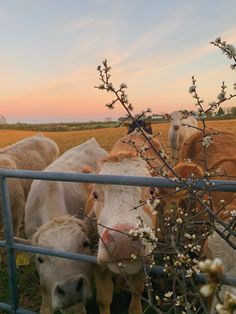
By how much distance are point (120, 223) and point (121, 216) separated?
14 cm

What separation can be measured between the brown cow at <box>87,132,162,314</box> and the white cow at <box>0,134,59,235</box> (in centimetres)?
252

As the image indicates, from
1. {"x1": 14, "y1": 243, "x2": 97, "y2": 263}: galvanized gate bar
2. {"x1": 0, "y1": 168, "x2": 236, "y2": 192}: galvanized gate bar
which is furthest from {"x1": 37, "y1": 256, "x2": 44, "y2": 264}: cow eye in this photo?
{"x1": 0, "y1": 168, "x2": 236, "y2": 192}: galvanized gate bar

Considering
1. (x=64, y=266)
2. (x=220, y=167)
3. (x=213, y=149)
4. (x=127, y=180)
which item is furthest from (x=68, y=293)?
(x=213, y=149)

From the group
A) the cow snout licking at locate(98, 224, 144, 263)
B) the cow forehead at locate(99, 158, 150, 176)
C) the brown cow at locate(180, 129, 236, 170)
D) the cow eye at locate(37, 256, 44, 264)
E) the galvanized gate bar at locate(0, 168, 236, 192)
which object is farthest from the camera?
the brown cow at locate(180, 129, 236, 170)

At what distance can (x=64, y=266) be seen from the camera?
3359 mm

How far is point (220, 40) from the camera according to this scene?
1.59 m

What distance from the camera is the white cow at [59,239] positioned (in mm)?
3225

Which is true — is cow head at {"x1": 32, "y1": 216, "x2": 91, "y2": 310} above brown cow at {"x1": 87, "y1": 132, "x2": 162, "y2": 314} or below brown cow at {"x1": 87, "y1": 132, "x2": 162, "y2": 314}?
below

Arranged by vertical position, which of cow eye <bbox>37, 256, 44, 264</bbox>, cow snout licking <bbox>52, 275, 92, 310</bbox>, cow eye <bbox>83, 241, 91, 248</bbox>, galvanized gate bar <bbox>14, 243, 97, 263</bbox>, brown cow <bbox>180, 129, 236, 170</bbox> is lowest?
cow snout licking <bbox>52, 275, 92, 310</bbox>

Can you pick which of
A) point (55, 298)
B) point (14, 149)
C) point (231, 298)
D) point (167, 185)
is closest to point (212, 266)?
point (231, 298)

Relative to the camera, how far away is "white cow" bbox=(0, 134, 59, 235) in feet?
20.2

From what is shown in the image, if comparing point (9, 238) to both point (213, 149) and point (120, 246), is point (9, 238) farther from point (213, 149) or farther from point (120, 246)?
point (213, 149)

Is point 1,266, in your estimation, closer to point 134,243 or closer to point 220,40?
point 134,243

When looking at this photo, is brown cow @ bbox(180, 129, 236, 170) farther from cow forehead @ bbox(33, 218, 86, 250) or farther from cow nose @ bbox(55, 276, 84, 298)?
cow nose @ bbox(55, 276, 84, 298)
